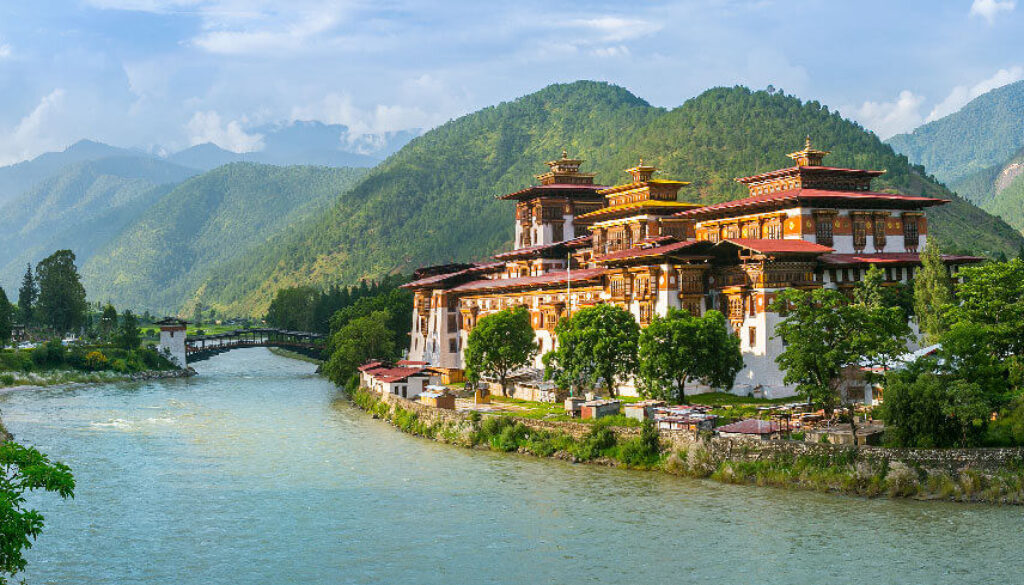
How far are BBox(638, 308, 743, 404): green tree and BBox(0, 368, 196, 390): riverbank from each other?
7765 cm

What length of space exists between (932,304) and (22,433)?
2455 inches

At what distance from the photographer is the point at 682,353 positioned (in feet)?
210

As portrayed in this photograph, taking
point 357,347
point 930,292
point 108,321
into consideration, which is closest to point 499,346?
point 357,347

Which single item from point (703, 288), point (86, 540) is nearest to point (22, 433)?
point (86, 540)

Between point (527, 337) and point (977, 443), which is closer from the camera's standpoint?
point (977, 443)

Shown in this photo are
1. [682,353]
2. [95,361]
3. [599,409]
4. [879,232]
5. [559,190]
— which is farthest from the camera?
[95,361]

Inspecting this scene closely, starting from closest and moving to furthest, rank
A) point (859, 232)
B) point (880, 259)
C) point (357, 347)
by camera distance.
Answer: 1. point (880, 259)
2. point (859, 232)
3. point (357, 347)

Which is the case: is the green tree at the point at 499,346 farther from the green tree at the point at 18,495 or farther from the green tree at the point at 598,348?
the green tree at the point at 18,495

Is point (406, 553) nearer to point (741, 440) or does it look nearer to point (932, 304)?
point (741, 440)

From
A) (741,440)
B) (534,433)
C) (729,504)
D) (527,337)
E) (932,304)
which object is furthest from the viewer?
(527,337)

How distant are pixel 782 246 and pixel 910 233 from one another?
16.1m

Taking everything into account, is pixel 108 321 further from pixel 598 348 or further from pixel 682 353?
pixel 682 353

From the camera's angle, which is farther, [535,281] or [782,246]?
[535,281]

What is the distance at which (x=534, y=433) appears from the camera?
6341 cm
